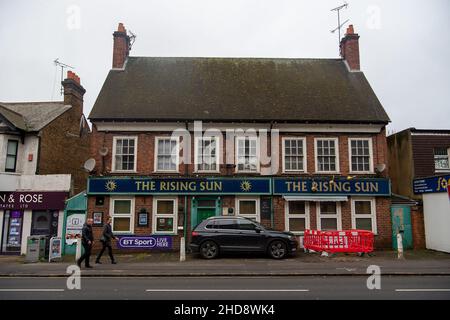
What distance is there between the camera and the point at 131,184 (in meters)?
16.2

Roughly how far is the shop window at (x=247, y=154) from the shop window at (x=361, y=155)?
16.3 feet

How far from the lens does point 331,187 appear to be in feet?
53.7

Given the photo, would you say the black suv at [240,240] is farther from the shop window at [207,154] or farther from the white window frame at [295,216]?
the shop window at [207,154]

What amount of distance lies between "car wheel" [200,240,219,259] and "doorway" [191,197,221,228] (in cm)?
252

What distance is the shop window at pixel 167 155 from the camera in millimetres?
16844

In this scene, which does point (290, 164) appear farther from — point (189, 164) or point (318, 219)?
point (189, 164)

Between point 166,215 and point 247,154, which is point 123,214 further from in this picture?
point 247,154

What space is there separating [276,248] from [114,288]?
282 inches

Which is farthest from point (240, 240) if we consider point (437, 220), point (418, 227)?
point (437, 220)

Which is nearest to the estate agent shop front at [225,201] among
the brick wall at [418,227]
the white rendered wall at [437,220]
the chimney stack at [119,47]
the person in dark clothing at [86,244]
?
the brick wall at [418,227]

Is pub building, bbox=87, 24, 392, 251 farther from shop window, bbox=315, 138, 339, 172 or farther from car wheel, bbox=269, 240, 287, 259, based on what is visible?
car wheel, bbox=269, 240, 287, 259

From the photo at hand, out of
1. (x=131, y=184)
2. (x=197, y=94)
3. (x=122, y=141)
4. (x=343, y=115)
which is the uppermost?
(x=197, y=94)

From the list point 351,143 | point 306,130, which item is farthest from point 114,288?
point 351,143

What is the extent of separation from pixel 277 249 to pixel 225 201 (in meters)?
3.85
